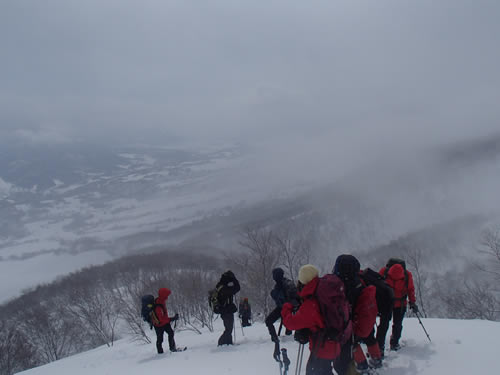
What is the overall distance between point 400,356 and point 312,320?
335 centimetres

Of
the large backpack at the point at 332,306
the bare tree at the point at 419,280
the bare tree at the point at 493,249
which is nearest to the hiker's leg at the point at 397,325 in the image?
the large backpack at the point at 332,306

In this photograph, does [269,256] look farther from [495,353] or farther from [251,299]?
[495,353]

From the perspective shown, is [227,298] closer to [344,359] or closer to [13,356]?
[344,359]

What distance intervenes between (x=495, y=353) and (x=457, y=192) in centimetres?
17372

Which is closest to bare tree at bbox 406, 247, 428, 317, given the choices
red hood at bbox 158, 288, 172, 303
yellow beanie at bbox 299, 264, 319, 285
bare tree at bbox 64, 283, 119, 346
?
red hood at bbox 158, 288, 172, 303

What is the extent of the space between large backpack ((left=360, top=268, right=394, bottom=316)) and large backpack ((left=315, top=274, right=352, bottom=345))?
5.03 feet

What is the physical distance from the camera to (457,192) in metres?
145

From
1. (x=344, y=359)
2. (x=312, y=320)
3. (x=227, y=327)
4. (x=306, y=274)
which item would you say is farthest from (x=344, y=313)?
(x=227, y=327)

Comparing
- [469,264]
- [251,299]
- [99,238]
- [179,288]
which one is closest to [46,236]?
[99,238]

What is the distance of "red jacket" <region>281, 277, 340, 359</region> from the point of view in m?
4.05

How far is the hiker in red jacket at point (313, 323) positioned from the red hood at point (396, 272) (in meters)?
2.67

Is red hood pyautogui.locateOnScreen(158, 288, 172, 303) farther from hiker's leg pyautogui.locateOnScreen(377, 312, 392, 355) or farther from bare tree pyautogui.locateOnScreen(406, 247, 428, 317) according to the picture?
bare tree pyautogui.locateOnScreen(406, 247, 428, 317)

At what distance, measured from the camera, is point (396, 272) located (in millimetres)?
6066

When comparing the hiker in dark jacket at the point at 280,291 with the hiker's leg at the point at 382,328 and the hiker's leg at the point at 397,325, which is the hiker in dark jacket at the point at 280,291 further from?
the hiker's leg at the point at 397,325
